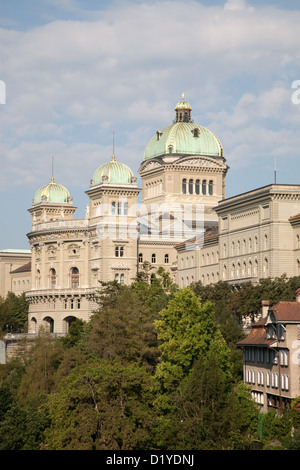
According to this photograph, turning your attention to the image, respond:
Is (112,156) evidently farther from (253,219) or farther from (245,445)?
(245,445)

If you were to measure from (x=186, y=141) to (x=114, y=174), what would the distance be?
84.0 feet

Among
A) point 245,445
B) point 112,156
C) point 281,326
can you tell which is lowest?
point 245,445

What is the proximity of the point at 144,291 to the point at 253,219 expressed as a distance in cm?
→ 1370

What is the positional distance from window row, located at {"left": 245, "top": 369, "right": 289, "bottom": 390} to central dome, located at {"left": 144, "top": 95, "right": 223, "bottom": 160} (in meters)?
91.5

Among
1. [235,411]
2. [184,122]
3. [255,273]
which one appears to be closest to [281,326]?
[235,411]

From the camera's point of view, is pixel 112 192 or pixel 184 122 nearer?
pixel 112 192

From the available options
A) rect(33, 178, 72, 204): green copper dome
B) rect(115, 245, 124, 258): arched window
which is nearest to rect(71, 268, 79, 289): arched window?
rect(115, 245, 124, 258): arched window

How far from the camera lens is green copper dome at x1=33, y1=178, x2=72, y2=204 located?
182625 millimetres

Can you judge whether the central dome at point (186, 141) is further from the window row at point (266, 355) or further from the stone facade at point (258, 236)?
the window row at point (266, 355)

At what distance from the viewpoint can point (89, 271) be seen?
539ft

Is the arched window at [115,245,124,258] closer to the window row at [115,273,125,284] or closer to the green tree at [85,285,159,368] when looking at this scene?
the window row at [115,273,125,284]

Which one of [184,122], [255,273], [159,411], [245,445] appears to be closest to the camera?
[245,445]

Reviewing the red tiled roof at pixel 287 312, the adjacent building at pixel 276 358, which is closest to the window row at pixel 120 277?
the adjacent building at pixel 276 358

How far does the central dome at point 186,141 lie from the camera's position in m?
184
